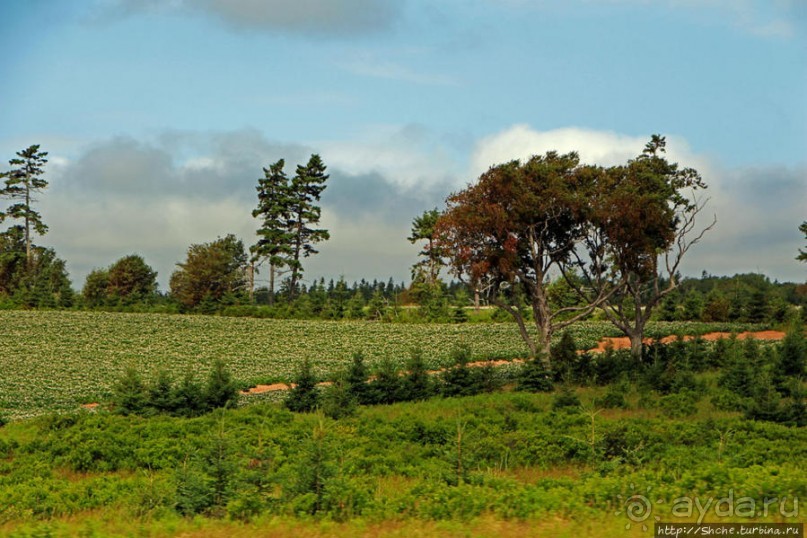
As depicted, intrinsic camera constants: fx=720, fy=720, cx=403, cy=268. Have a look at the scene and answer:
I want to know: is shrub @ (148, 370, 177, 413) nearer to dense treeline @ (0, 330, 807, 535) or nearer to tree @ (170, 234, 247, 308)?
dense treeline @ (0, 330, 807, 535)

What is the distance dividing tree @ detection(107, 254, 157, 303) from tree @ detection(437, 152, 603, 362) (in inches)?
2819

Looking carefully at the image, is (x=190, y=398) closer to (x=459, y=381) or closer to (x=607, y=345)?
(x=459, y=381)

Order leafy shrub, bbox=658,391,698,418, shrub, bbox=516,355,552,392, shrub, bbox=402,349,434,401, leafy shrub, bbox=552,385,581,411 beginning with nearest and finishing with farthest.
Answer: leafy shrub, bbox=552,385,581,411 < leafy shrub, bbox=658,391,698,418 < shrub, bbox=402,349,434,401 < shrub, bbox=516,355,552,392

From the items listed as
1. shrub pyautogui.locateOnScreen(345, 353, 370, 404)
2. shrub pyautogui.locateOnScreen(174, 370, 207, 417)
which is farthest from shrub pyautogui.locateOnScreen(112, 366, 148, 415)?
shrub pyautogui.locateOnScreen(345, 353, 370, 404)

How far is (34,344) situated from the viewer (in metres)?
51.2

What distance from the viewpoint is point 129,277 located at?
312ft

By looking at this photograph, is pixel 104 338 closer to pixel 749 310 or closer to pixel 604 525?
pixel 604 525

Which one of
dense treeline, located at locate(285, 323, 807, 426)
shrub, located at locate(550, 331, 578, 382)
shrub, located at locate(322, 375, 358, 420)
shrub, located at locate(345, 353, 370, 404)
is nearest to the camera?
shrub, located at locate(322, 375, 358, 420)

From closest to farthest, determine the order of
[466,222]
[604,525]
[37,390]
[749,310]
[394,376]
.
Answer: [604,525]
[394,376]
[466,222]
[37,390]
[749,310]

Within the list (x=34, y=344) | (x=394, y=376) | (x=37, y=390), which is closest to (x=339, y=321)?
(x=34, y=344)

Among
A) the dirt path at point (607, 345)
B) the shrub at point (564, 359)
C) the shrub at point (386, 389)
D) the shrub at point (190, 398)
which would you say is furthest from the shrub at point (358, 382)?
the shrub at point (564, 359)

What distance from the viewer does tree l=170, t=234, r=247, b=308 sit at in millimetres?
86375

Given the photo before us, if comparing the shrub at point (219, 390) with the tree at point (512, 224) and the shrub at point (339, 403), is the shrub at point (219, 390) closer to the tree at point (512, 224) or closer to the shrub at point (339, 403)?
the shrub at point (339, 403)

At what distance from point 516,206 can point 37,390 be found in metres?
24.7
